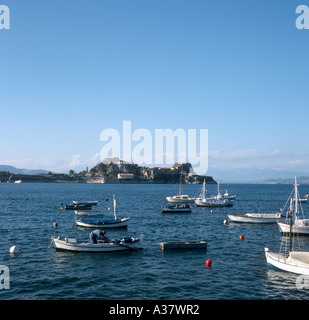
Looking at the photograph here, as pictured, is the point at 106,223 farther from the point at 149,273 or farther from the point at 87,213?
the point at 149,273

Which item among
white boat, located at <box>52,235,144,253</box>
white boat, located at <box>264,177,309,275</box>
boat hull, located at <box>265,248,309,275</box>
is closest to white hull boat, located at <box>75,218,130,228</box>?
white boat, located at <box>52,235,144,253</box>

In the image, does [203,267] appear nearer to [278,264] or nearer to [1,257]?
[278,264]

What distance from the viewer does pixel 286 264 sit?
3306 centimetres

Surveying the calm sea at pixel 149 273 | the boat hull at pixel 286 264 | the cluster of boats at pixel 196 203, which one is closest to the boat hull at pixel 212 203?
the cluster of boats at pixel 196 203

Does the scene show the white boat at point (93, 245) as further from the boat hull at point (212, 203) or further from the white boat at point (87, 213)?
the boat hull at point (212, 203)

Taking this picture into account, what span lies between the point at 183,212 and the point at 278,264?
59.5m

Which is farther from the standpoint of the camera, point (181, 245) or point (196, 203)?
point (196, 203)

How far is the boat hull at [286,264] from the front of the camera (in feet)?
105

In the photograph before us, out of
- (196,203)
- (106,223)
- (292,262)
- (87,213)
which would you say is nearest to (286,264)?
(292,262)

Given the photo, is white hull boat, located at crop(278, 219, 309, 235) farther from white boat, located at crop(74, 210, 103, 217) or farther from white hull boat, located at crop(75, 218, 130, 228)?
white boat, located at crop(74, 210, 103, 217)

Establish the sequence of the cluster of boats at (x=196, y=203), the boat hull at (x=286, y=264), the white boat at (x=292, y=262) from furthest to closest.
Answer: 1. the cluster of boats at (x=196, y=203)
2. the white boat at (x=292, y=262)
3. the boat hull at (x=286, y=264)

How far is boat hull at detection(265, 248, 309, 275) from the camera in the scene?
3203 centimetres

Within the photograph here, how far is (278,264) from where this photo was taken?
111 ft
